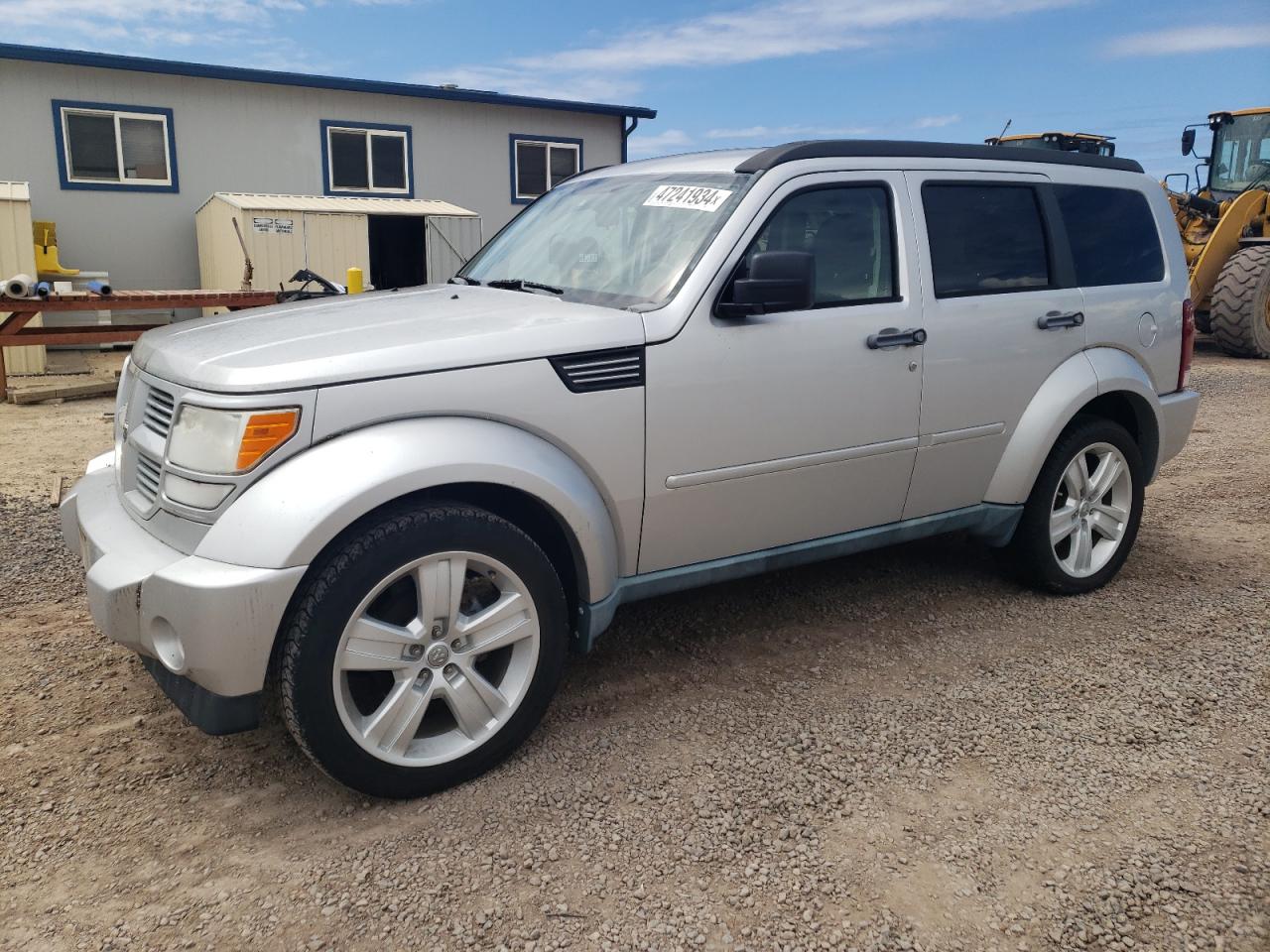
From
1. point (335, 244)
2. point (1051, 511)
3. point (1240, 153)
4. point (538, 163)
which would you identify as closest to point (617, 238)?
point (1051, 511)

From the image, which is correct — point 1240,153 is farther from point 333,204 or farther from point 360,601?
point 360,601

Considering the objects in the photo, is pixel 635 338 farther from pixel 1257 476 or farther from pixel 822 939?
pixel 1257 476

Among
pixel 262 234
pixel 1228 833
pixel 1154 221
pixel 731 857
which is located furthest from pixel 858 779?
pixel 262 234

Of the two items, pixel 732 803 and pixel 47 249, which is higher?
pixel 47 249

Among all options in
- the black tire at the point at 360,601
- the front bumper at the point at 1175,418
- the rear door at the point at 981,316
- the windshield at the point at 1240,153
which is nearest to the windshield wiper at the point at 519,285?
the black tire at the point at 360,601

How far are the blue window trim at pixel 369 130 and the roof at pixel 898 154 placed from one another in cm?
1489

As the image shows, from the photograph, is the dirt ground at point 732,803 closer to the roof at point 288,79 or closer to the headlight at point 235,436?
the headlight at point 235,436

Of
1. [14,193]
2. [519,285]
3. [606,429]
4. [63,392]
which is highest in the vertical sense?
[14,193]

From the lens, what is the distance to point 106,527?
9.66 ft

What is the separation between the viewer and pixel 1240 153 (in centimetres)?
1426

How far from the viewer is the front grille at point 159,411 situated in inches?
112

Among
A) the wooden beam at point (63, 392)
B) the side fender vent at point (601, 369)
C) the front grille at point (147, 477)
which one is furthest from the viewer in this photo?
the wooden beam at point (63, 392)

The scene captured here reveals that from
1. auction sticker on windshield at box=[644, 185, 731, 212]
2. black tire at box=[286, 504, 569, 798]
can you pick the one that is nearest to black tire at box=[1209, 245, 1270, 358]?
auction sticker on windshield at box=[644, 185, 731, 212]

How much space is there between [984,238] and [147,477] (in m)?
3.27
